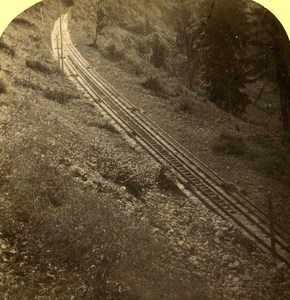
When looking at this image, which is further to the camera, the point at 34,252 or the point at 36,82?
the point at 36,82

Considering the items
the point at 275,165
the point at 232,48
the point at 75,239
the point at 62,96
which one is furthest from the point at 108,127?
the point at 275,165

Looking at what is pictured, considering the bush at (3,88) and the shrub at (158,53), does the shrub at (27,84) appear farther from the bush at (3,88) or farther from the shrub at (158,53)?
the shrub at (158,53)

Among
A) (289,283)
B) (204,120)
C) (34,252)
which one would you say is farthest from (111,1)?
(289,283)

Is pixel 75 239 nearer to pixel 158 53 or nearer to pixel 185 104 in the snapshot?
pixel 185 104

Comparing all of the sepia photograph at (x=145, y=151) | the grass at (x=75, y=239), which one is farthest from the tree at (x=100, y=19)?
the grass at (x=75, y=239)

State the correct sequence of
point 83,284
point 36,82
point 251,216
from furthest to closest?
point 36,82
point 251,216
point 83,284

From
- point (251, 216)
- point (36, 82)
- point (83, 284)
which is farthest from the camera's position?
point (36, 82)

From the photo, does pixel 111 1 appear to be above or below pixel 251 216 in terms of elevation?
above

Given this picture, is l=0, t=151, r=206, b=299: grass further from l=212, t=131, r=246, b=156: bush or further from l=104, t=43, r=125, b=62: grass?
l=104, t=43, r=125, b=62: grass

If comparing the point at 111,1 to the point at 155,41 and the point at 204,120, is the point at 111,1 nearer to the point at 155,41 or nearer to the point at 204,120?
the point at 155,41
